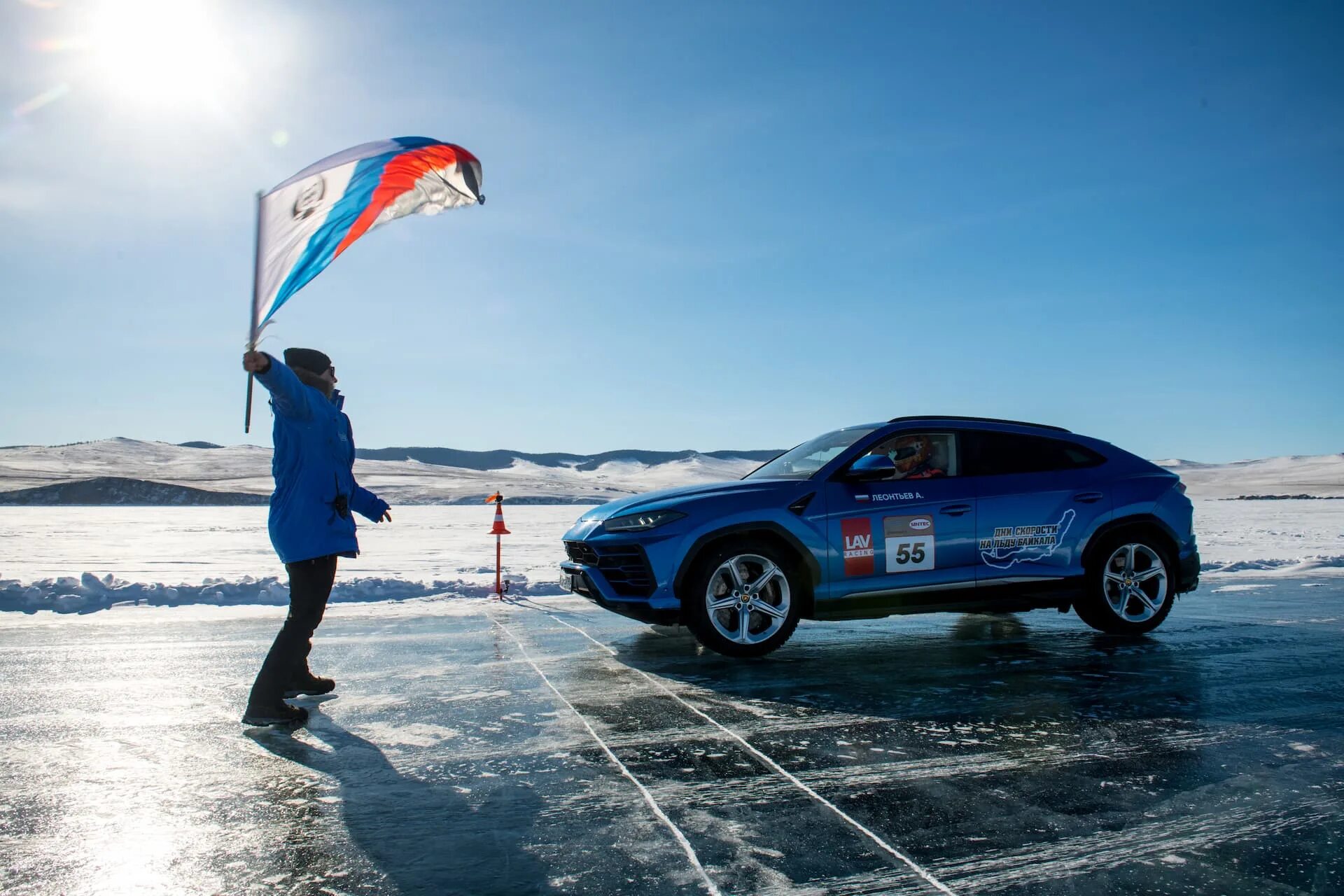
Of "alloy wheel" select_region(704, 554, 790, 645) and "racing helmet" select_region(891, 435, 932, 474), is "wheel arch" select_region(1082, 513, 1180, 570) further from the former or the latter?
"alloy wheel" select_region(704, 554, 790, 645)

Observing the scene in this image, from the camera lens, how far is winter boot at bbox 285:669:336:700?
502 centimetres

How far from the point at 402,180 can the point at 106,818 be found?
3.71 metres

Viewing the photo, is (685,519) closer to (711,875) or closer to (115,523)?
(711,875)

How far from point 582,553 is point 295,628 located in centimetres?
223

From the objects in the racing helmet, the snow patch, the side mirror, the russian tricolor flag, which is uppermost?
the russian tricolor flag

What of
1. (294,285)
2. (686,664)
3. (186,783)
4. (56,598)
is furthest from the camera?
(56,598)

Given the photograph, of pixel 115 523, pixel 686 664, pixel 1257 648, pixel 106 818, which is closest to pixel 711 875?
pixel 106 818

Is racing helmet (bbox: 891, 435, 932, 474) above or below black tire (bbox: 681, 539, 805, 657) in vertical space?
above

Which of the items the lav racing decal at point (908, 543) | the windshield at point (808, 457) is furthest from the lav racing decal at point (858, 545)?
the windshield at point (808, 457)

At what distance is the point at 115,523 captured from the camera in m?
27.0

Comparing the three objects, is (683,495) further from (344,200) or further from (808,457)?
(344,200)

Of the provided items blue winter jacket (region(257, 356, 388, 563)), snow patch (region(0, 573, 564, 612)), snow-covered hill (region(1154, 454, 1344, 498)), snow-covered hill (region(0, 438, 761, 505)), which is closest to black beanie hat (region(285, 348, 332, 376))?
blue winter jacket (region(257, 356, 388, 563))

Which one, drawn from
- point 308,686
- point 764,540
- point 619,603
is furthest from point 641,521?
point 308,686

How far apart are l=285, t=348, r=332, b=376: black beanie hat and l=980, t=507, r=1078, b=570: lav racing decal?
4477 millimetres
